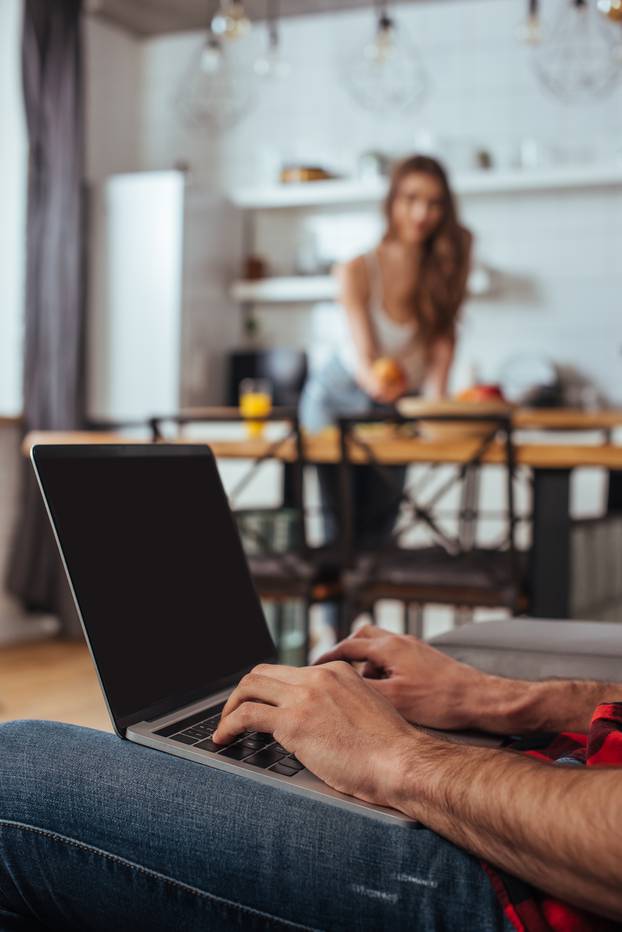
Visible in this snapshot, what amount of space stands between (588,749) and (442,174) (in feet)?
8.96

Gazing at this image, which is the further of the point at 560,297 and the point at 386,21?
the point at 560,297

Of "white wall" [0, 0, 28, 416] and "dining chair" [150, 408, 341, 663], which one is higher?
"white wall" [0, 0, 28, 416]

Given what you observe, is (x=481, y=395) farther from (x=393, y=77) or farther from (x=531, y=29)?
(x=393, y=77)

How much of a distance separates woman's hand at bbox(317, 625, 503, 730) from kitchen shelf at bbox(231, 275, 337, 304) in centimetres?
443

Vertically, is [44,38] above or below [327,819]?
above

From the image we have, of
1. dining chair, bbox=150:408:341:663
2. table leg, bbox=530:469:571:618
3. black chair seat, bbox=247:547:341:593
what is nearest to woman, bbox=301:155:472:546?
dining chair, bbox=150:408:341:663

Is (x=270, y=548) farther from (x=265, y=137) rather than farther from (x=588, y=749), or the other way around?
(x=265, y=137)

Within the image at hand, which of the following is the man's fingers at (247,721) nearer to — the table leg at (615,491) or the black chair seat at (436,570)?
the black chair seat at (436,570)

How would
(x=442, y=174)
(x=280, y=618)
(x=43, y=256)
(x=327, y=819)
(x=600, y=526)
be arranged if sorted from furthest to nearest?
1. (x=43, y=256)
2. (x=442, y=174)
3. (x=280, y=618)
4. (x=600, y=526)
5. (x=327, y=819)

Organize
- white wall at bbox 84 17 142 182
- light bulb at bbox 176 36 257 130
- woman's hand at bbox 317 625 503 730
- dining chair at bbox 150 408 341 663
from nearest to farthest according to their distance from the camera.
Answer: woman's hand at bbox 317 625 503 730
dining chair at bbox 150 408 341 663
light bulb at bbox 176 36 257 130
white wall at bbox 84 17 142 182

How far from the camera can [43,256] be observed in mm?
5121

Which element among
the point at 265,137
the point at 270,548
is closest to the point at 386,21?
the point at 270,548

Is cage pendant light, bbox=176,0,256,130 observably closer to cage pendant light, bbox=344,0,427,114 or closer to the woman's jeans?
cage pendant light, bbox=344,0,427,114

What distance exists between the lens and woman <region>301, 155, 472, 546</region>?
3.40 meters
